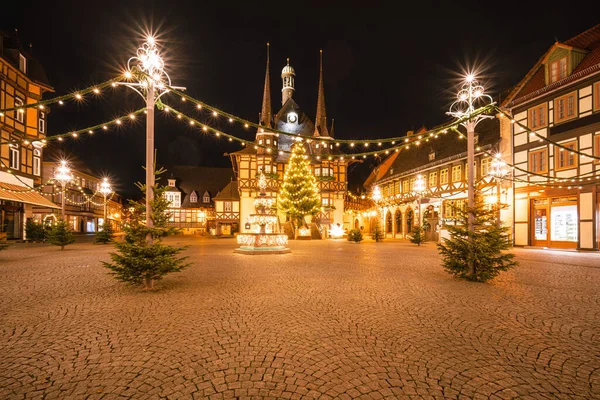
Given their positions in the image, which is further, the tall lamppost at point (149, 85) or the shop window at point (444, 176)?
the shop window at point (444, 176)

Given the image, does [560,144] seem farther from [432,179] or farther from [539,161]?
[432,179]

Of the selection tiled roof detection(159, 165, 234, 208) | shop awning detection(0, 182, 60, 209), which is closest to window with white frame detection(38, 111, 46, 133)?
shop awning detection(0, 182, 60, 209)

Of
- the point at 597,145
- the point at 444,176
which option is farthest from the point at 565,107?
the point at 444,176

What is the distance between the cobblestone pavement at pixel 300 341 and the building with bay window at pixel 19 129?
877 inches

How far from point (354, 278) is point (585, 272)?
775 centimetres

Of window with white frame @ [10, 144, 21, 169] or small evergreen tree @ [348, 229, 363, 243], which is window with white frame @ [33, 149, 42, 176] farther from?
small evergreen tree @ [348, 229, 363, 243]

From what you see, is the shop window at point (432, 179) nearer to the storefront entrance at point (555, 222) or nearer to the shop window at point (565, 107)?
the storefront entrance at point (555, 222)

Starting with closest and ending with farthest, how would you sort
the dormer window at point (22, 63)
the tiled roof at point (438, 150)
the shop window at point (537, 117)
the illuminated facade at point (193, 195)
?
the shop window at point (537, 117) < the tiled roof at point (438, 150) < the dormer window at point (22, 63) < the illuminated facade at point (193, 195)

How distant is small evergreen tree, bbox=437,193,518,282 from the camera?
8.69 metres

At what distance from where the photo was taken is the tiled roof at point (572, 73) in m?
18.1

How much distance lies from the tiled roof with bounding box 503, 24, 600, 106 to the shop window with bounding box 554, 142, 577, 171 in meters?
3.69

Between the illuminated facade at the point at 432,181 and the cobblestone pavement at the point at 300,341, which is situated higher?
the illuminated facade at the point at 432,181

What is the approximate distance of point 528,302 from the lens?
6.62 m

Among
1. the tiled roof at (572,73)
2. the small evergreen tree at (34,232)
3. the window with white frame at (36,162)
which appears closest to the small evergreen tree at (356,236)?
the tiled roof at (572,73)
